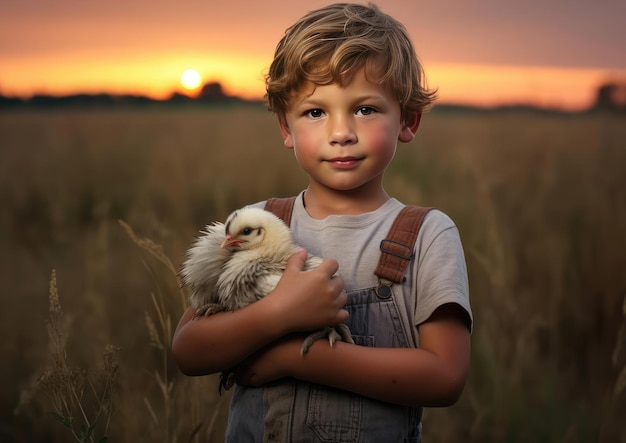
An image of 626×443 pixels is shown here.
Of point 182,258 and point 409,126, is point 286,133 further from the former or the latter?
point 182,258

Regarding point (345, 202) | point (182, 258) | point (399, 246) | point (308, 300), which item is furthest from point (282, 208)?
point (182, 258)

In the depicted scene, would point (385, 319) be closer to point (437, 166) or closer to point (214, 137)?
point (437, 166)

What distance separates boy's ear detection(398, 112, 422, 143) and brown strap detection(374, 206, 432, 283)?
10.7 inches

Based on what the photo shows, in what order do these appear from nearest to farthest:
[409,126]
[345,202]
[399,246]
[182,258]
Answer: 1. [399,246]
2. [345,202]
3. [409,126]
4. [182,258]

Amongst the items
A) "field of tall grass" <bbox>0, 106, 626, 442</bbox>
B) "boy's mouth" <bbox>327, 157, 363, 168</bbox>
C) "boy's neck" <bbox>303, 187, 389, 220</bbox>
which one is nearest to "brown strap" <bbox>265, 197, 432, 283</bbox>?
"boy's neck" <bbox>303, 187, 389, 220</bbox>

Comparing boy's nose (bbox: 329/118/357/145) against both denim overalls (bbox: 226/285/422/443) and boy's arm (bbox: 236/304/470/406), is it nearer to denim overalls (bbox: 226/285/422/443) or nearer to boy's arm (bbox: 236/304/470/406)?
denim overalls (bbox: 226/285/422/443)

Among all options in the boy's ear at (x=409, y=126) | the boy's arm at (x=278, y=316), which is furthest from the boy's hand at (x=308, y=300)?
the boy's ear at (x=409, y=126)

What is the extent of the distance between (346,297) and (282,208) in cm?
50

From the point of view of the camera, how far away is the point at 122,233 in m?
5.30

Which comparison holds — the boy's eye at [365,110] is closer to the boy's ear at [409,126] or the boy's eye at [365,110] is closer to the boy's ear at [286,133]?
the boy's ear at [409,126]

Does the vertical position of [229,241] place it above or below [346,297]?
above

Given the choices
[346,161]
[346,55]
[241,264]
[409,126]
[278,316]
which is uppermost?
[346,55]

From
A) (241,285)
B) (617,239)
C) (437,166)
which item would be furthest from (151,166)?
(241,285)

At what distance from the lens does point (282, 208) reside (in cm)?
214
